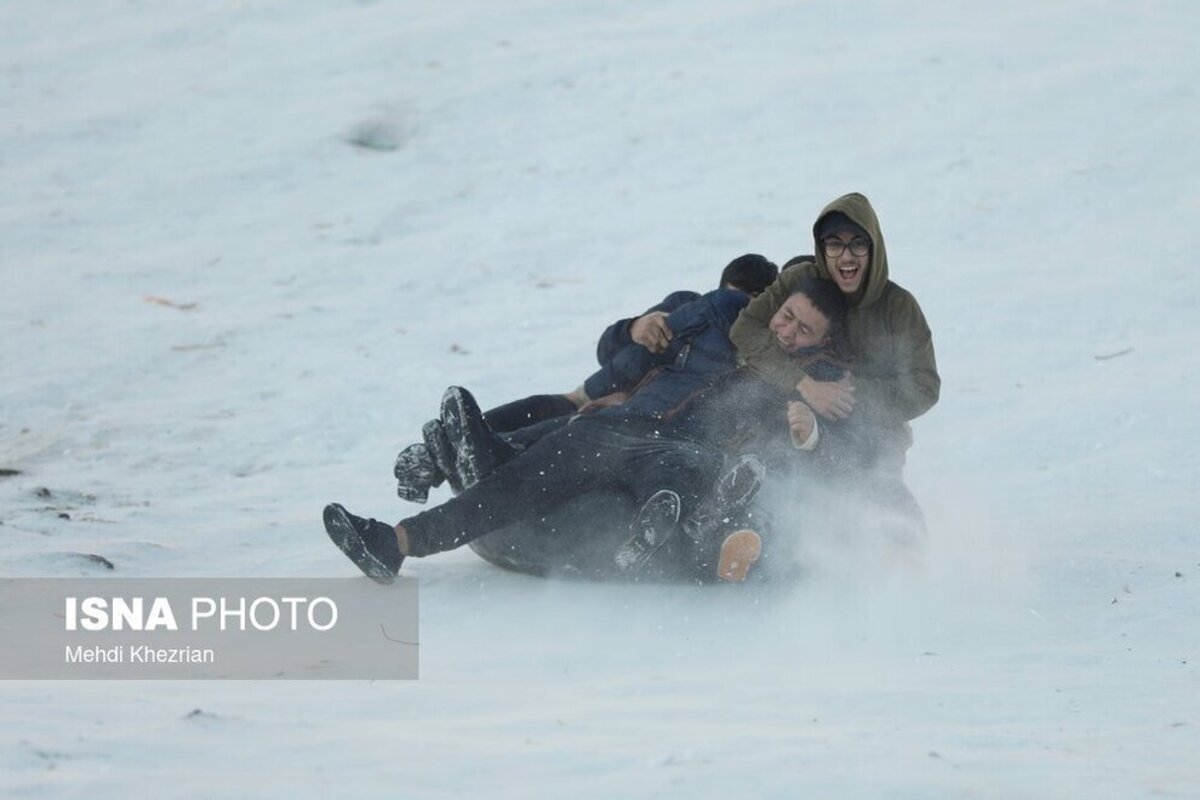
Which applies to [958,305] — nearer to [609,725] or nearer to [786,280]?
[786,280]

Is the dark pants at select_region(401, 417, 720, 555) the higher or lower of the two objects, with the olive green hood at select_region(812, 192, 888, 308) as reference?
lower

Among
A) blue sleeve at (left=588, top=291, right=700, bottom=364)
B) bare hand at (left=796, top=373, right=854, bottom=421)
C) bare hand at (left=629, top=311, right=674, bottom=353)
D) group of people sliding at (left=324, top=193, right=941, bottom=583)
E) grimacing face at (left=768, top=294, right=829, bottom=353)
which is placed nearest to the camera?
group of people sliding at (left=324, top=193, right=941, bottom=583)

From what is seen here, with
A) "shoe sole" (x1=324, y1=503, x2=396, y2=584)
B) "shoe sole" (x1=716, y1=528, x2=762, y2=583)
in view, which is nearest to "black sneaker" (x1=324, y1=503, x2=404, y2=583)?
"shoe sole" (x1=324, y1=503, x2=396, y2=584)

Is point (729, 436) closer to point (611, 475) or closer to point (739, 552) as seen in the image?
point (611, 475)

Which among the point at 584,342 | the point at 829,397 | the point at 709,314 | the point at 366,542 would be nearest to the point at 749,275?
the point at 709,314

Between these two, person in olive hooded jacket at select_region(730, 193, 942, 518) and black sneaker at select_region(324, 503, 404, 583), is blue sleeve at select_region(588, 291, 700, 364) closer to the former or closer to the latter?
person in olive hooded jacket at select_region(730, 193, 942, 518)

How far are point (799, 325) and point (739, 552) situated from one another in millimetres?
837

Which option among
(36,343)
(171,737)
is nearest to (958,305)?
(36,343)

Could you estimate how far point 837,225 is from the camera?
5.53 meters

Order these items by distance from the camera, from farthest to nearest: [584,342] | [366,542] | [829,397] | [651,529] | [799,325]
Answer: [584,342] → [799,325] → [829,397] → [366,542] → [651,529]

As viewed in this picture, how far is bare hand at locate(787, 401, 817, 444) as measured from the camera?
17.7 feet

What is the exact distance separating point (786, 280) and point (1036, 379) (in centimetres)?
277

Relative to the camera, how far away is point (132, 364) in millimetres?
8883

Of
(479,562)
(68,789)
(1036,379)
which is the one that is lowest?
(68,789)
